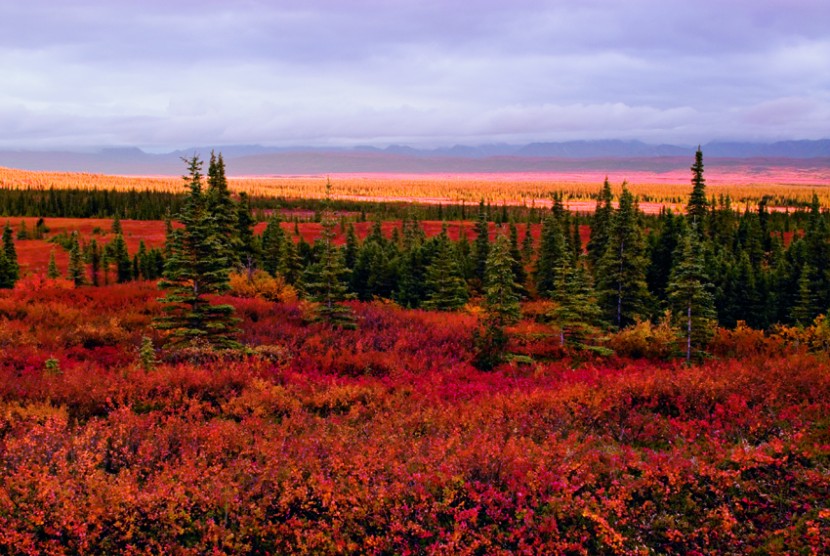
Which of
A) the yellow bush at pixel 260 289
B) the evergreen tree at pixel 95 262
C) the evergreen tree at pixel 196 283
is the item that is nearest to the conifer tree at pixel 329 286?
the evergreen tree at pixel 196 283

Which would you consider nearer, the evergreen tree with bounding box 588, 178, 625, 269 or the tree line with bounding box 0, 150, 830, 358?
the tree line with bounding box 0, 150, 830, 358

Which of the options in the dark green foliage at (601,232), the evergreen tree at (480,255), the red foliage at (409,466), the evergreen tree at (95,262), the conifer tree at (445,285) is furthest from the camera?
the evergreen tree at (95,262)

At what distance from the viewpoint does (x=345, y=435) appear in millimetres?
8461

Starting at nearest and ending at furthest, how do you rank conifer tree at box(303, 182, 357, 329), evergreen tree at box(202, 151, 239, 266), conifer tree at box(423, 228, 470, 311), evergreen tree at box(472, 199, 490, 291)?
conifer tree at box(303, 182, 357, 329), evergreen tree at box(202, 151, 239, 266), conifer tree at box(423, 228, 470, 311), evergreen tree at box(472, 199, 490, 291)

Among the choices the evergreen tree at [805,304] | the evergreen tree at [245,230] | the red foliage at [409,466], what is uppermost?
the evergreen tree at [245,230]

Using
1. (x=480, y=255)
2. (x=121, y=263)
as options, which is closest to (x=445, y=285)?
(x=480, y=255)

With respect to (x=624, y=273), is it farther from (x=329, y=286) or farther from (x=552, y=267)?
(x=329, y=286)

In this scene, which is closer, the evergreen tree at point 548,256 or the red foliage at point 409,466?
the red foliage at point 409,466

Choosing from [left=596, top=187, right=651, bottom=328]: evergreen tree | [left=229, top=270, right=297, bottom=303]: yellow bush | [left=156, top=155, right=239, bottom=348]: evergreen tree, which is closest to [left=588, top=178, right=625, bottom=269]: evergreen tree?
[left=596, top=187, right=651, bottom=328]: evergreen tree

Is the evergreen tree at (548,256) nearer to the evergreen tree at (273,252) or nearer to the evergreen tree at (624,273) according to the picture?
the evergreen tree at (624,273)

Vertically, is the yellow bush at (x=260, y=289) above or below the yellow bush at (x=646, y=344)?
above

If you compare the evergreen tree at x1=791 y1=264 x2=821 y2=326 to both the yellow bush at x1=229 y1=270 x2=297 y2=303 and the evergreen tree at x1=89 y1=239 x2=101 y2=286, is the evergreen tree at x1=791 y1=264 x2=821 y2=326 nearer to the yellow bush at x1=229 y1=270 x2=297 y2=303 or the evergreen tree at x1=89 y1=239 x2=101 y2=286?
the yellow bush at x1=229 y1=270 x2=297 y2=303

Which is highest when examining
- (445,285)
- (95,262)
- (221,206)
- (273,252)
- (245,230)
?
(221,206)

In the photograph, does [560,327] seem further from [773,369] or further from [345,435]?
[345,435]
